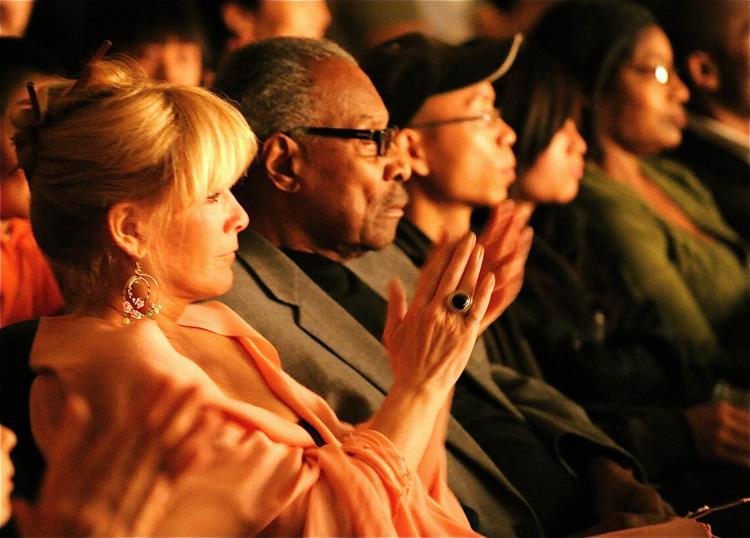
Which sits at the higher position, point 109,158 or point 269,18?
point 109,158

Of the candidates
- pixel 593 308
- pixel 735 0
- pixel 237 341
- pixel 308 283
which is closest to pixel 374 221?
pixel 308 283

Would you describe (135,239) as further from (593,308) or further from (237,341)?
(593,308)

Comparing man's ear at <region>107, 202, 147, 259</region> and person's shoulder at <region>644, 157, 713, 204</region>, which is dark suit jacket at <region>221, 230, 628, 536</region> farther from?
Result: person's shoulder at <region>644, 157, 713, 204</region>

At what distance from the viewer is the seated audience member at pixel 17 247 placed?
133cm

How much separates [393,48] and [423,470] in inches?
27.3

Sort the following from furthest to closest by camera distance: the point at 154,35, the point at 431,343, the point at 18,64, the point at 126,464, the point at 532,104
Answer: the point at 532,104 → the point at 154,35 → the point at 18,64 → the point at 431,343 → the point at 126,464

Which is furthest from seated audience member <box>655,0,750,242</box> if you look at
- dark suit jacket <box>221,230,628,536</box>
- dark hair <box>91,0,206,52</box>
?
dark suit jacket <box>221,230,628,536</box>

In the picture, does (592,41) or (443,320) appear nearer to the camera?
(443,320)

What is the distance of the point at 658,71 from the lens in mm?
2457

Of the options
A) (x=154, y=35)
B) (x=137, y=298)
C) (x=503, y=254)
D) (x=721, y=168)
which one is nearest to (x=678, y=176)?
(x=721, y=168)

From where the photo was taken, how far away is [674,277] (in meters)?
2.34

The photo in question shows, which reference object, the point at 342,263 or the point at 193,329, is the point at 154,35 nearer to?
the point at 342,263

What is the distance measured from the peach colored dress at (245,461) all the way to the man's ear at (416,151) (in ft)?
2.18

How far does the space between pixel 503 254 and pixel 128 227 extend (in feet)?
1.53
